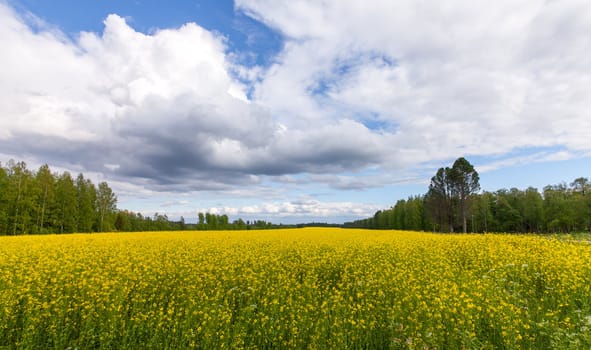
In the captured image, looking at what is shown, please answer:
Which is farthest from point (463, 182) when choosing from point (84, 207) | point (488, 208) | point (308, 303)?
point (84, 207)

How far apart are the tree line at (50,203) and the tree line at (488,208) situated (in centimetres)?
6979

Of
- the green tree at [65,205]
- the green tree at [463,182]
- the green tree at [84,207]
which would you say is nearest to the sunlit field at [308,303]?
the green tree at [463,182]

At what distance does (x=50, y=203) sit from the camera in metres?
49.4

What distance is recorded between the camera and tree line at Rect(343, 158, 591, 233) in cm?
5109

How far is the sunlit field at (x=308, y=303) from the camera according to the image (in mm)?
5488

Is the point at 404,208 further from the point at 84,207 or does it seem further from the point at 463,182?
the point at 84,207

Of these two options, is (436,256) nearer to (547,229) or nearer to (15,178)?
(15,178)

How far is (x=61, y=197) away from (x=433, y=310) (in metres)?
64.7

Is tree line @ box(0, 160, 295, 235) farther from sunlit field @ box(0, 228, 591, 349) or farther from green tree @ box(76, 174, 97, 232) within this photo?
sunlit field @ box(0, 228, 591, 349)

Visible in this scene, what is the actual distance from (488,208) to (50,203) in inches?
3933

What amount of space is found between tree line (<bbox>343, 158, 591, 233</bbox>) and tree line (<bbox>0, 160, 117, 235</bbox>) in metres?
69.8

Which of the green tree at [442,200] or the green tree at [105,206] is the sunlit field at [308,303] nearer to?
the green tree at [442,200]

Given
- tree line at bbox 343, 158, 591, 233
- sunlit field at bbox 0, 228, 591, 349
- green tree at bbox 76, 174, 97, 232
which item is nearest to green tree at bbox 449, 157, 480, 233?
tree line at bbox 343, 158, 591, 233

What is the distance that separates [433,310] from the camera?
5996 mm
